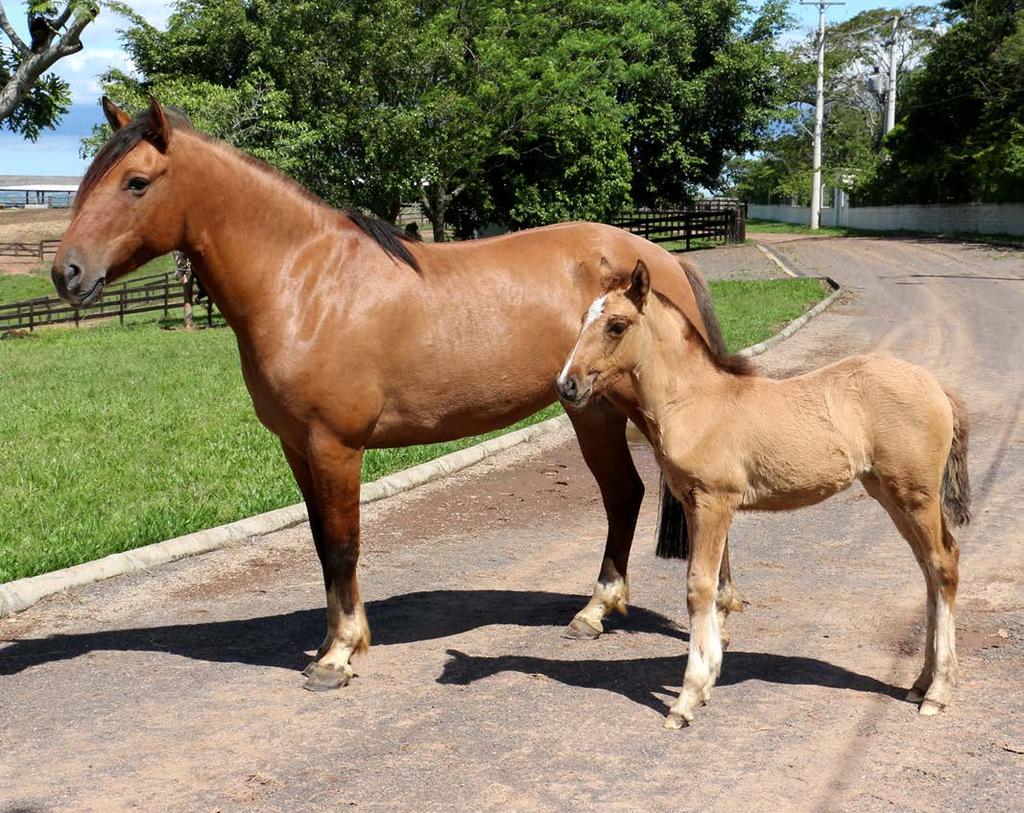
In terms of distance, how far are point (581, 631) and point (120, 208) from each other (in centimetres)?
302

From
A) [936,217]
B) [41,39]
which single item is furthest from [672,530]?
[936,217]

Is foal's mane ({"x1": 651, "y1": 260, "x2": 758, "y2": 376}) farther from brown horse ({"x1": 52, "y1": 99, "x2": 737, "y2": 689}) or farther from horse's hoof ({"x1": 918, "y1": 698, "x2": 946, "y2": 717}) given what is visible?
horse's hoof ({"x1": 918, "y1": 698, "x2": 946, "y2": 717})

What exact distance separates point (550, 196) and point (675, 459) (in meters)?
32.2

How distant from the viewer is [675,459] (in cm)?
445

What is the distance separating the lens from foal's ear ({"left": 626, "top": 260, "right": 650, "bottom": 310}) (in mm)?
4289

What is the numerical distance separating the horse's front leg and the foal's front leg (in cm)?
157

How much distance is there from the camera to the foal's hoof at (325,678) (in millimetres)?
4820

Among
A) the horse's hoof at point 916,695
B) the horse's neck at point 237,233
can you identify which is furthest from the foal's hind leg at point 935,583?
the horse's neck at point 237,233

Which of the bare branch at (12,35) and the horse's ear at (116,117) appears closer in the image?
the horse's ear at (116,117)

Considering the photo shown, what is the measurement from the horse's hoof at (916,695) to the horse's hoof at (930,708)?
0.11 metres

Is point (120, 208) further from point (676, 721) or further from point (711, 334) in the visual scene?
point (676, 721)

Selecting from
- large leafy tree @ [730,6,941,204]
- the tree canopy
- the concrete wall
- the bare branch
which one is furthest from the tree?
large leafy tree @ [730,6,941,204]

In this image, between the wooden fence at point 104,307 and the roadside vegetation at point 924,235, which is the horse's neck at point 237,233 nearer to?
the wooden fence at point 104,307

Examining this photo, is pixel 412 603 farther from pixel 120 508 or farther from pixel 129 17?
pixel 129 17
